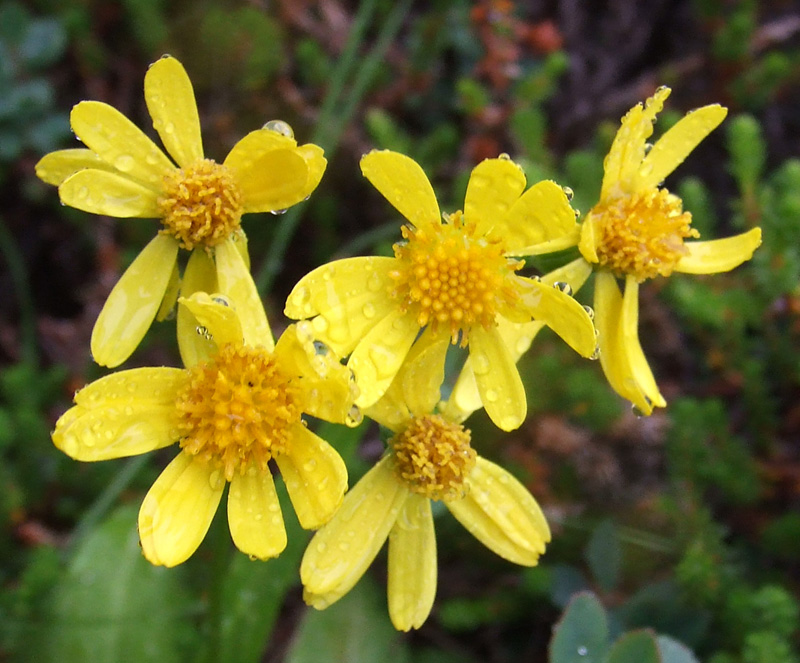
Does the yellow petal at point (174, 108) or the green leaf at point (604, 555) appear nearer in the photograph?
the yellow petal at point (174, 108)

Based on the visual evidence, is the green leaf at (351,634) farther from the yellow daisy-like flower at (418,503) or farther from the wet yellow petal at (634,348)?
the wet yellow petal at (634,348)

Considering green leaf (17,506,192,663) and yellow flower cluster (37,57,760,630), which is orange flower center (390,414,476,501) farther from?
green leaf (17,506,192,663)

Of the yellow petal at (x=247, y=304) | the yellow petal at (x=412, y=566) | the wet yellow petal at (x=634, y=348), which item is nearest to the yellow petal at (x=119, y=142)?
the yellow petal at (x=247, y=304)

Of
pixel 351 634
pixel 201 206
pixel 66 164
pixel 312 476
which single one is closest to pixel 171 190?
pixel 201 206

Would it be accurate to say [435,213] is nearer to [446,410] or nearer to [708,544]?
[446,410]

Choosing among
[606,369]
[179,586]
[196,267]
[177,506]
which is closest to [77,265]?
[179,586]
